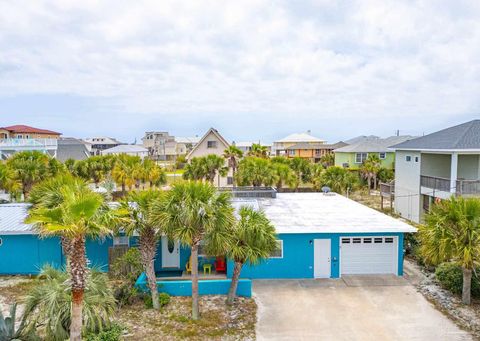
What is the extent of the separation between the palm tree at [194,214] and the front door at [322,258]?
18.5 ft

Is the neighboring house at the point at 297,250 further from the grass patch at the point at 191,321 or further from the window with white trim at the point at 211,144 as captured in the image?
the window with white trim at the point at 211,144

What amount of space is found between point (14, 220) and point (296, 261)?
1293 cm

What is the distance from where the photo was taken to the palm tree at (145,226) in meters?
11.5

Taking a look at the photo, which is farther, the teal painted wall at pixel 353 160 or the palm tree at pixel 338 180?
the teal painted wall at pixel 353 160

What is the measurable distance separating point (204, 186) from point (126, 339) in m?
4.92

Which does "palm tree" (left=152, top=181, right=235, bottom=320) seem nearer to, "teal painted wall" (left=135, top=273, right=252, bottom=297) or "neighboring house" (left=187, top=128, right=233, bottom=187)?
"teal painted wall" (left=135, top=273, right=252, bottom=297)

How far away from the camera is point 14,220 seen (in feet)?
54.1

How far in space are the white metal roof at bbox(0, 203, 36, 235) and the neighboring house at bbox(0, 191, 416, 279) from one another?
0.04 meters

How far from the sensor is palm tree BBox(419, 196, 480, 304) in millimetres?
11566

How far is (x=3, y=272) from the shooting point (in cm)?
1595

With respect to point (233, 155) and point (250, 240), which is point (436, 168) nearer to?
point (233, 155)

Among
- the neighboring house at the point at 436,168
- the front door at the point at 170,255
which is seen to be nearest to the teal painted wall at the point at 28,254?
the front door at the point at 170,255

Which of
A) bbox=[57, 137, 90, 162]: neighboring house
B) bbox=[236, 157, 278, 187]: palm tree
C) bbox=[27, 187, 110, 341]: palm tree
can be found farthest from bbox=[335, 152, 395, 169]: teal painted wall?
bbox=[27, 187, 110, 341]: palm tree

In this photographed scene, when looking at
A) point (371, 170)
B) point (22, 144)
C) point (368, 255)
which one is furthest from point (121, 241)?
point (22, 144)
